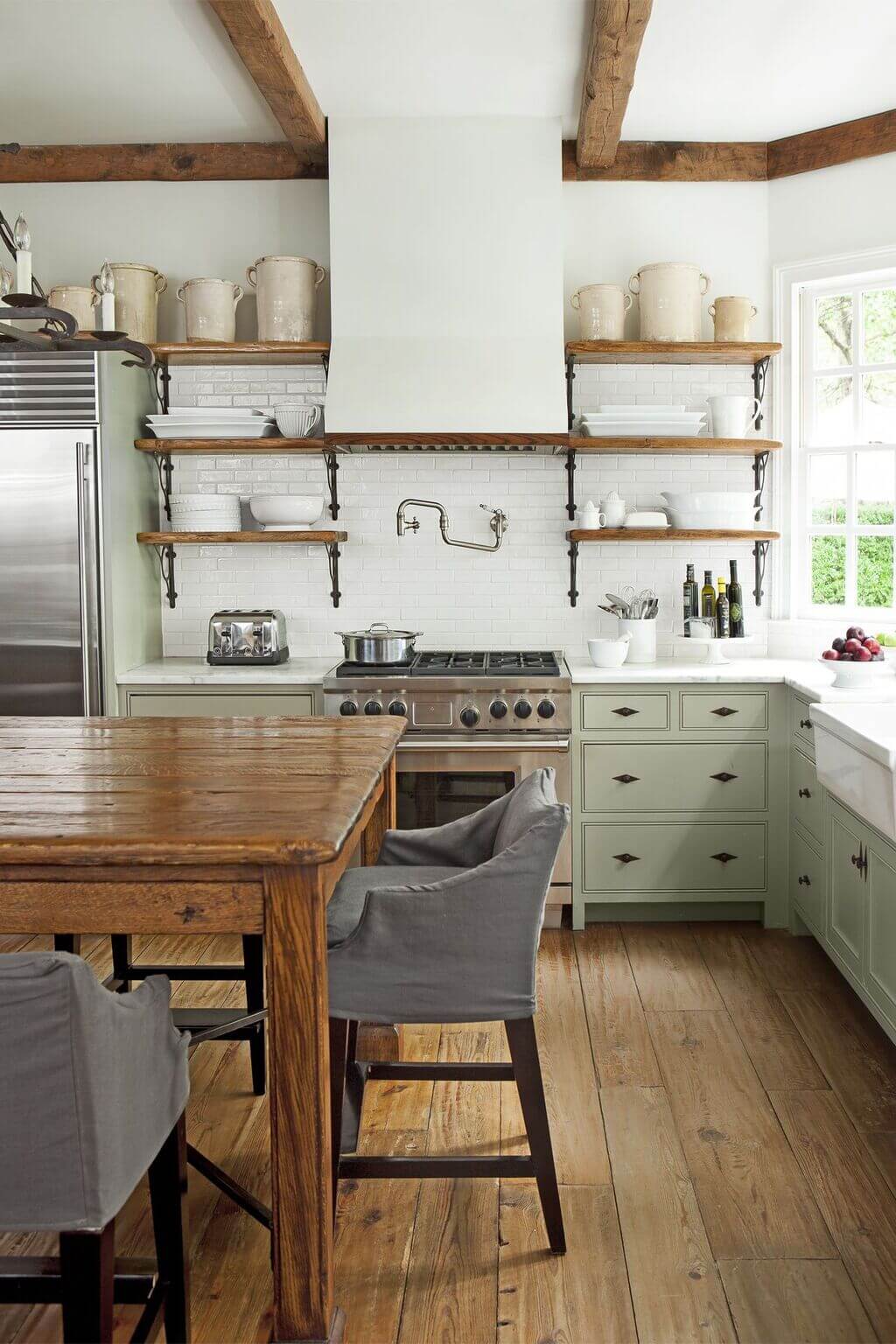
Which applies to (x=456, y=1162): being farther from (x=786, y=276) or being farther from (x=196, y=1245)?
(x=786, y=276)

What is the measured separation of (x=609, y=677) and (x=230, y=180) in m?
2.75

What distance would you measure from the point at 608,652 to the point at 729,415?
118 cm

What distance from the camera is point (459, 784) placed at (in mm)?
4227

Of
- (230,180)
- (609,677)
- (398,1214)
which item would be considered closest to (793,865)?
(609,677)

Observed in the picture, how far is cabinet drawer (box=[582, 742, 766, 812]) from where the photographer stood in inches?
166

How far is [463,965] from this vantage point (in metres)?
2.14

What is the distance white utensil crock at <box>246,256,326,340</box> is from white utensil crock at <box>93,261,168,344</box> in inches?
19.1

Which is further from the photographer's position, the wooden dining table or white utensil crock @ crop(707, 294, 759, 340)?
white utensil crock @ crop(707, 294, 759, 340)

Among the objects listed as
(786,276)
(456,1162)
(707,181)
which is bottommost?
(456,1162)

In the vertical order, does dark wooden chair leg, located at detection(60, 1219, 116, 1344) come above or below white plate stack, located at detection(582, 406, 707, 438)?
below

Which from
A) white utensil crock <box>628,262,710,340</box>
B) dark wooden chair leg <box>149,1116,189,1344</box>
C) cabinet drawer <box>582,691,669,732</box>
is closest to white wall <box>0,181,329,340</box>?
white utensil crock <box>628,262,710,340</box>

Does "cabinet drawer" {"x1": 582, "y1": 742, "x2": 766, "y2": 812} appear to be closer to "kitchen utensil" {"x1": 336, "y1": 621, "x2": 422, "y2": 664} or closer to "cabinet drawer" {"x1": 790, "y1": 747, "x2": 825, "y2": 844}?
"cabinet drawer" {"x1": 790, "y1": 747, "x2": 825, "y2": 844}

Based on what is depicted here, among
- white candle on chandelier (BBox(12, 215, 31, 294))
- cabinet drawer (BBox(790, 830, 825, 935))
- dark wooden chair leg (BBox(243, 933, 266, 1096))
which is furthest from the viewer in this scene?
cabinet drawer (BBox(790, 830, 825, 935))

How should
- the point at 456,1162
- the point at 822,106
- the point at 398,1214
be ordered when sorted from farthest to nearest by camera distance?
the point at 822,106
the point at 398,1214
the point at 456,1162
